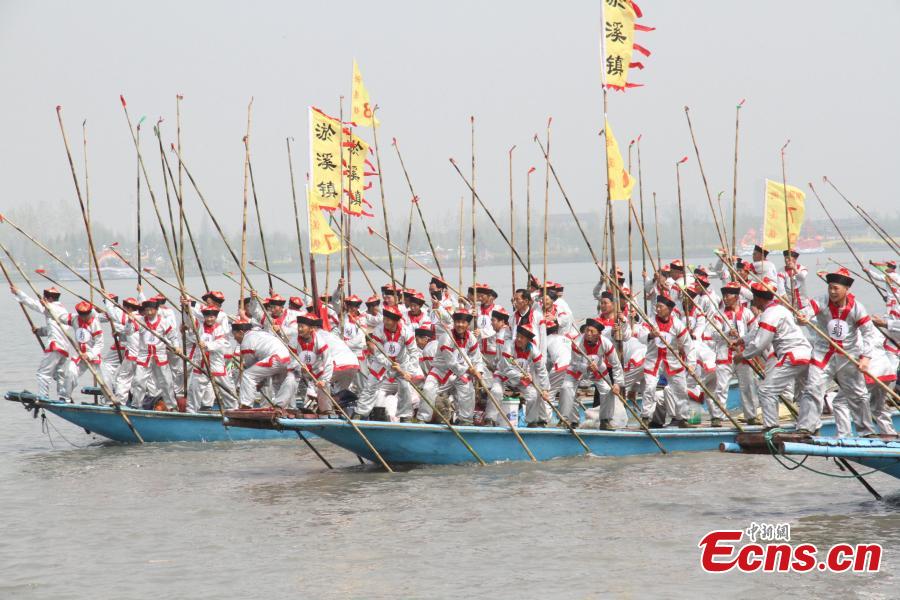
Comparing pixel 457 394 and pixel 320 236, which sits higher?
pixel 320 236

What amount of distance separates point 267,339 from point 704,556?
7491 mm

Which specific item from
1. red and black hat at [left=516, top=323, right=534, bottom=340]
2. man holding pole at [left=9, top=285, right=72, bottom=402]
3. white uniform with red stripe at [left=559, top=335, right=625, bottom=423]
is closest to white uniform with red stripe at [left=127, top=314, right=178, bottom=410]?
man holding pole at [left=9, top=285, right=72, bottom=402]

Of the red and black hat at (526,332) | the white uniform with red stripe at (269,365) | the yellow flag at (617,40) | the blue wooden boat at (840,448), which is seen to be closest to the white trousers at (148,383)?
the white uniform with red stripe at (269,365)

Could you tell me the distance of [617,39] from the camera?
17766mm

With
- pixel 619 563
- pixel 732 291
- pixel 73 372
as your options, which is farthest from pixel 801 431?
pixel 73 372

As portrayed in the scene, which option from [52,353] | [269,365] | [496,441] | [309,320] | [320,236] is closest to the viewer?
[496,441]

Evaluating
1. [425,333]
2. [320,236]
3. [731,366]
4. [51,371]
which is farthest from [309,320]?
[731,366]

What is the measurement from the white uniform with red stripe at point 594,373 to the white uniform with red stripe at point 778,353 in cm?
324

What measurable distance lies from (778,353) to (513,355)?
4.12 meters

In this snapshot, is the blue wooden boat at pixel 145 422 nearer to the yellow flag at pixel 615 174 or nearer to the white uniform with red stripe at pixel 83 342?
the white uniform with red stripe at pixel 83 342

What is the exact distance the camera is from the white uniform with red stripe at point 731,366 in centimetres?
1734

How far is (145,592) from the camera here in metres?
11.3

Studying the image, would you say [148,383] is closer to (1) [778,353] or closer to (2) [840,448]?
(1) [778,353]

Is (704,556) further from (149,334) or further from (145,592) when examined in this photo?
(149,334)
